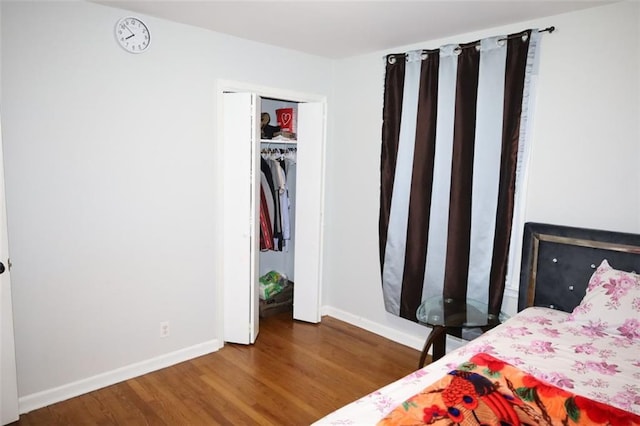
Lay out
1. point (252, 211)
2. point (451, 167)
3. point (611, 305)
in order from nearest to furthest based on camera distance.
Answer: point (611, 305) < point (451, 167) < point (252, 211)

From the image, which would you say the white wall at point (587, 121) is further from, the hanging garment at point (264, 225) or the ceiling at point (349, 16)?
the hanging garment at point (264, 225)

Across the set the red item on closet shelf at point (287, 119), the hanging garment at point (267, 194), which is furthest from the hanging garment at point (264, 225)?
the red item on closet shelf at point (287, 119)

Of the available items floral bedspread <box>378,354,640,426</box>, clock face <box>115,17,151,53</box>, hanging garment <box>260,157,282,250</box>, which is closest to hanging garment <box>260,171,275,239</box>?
hanging garment <box>260,157,282,250</box>

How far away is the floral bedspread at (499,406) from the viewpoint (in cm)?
136

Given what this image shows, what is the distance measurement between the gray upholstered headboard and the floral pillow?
10 centimetres

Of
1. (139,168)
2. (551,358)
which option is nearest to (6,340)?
(139,168)

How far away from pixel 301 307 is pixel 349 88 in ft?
6.99

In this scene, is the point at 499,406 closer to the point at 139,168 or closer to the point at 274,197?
the point at 139,168

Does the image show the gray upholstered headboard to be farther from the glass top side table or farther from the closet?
the closet

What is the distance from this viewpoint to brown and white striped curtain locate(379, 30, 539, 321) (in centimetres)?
283

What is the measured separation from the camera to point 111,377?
9.34 ft

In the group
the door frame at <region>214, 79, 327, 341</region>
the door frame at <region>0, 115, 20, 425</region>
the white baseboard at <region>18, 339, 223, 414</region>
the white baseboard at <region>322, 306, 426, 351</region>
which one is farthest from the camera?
the white baseboard at <region>322, 306, 426, 351</region>

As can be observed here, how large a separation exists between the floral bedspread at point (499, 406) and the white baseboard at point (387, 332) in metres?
1.75

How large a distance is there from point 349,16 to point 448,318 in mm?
2097
